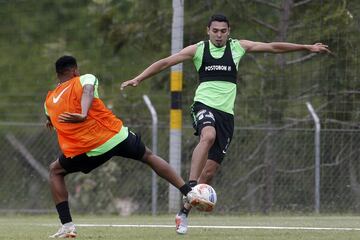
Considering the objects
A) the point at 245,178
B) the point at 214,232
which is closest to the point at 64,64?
the point at 214,232

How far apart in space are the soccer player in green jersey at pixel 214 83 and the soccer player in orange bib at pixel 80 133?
85cm

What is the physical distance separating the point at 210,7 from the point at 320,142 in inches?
142

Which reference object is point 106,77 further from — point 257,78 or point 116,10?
point 257,78

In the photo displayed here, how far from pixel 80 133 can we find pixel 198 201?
122cm

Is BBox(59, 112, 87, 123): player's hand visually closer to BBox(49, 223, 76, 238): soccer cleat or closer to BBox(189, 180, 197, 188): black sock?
BBox(49, 223, 76, 238): soccer cleat

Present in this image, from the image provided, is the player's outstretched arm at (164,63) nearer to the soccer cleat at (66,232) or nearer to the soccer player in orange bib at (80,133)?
the soccer player in orange bib at (80,133)

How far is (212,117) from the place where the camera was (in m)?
11.0

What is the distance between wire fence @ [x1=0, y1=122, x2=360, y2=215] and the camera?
1784 cm

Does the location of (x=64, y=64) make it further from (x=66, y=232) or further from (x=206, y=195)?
(x=206, y=195)

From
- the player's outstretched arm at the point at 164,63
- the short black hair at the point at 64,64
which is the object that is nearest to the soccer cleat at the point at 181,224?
the player's outstretched arm at the point at 164,63

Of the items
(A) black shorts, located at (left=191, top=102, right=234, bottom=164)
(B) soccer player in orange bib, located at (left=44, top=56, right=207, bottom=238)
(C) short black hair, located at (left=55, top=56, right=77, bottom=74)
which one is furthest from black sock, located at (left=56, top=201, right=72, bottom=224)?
(A) black shorts, located at (left=191, top=102, right=234, bottom=164)

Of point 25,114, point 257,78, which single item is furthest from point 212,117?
point 25,114

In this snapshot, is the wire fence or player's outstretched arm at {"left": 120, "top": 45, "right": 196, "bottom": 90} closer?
player's outstretched arm at {"left": 120, "top": 45, "right": 196, "bottom": 90}

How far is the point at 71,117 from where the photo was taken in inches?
380
